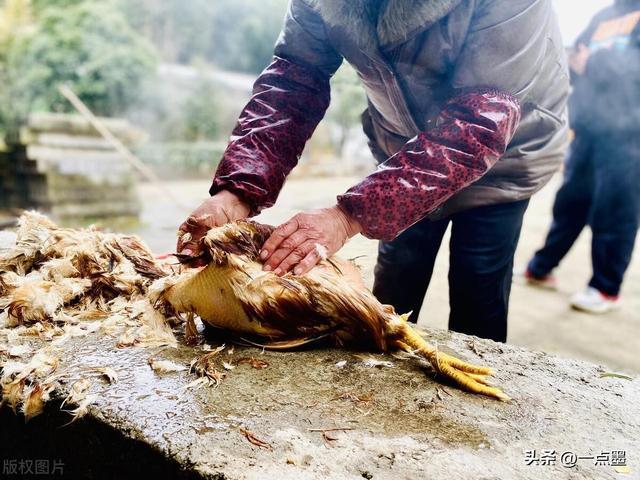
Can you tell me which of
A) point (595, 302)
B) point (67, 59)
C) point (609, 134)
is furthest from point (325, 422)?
point (67, 59)

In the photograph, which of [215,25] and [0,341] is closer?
[0,341]

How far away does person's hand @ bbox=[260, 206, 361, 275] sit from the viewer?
1578mm

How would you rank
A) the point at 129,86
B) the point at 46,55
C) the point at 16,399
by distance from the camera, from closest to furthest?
the point at 16,399, the point at 46,55, the point at 129,86

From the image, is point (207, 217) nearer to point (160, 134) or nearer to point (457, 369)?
point (457, 369)

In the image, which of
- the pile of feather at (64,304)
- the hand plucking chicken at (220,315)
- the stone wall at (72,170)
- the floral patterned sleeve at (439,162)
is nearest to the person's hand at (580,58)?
the floral patterned sleeve at (439,162)

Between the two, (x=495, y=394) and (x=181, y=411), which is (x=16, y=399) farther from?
(x=495, y=394)

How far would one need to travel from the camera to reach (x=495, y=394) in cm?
141

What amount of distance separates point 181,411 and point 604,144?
194 inches

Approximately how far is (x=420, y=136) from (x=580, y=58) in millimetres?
4145

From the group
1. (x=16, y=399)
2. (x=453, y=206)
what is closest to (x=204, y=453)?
(x=16, y=399)

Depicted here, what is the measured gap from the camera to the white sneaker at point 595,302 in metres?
4.83

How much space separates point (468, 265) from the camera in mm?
2281

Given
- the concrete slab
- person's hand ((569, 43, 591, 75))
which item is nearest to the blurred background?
the concrete slab

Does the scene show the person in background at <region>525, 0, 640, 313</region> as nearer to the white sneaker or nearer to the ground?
the white sneaker
